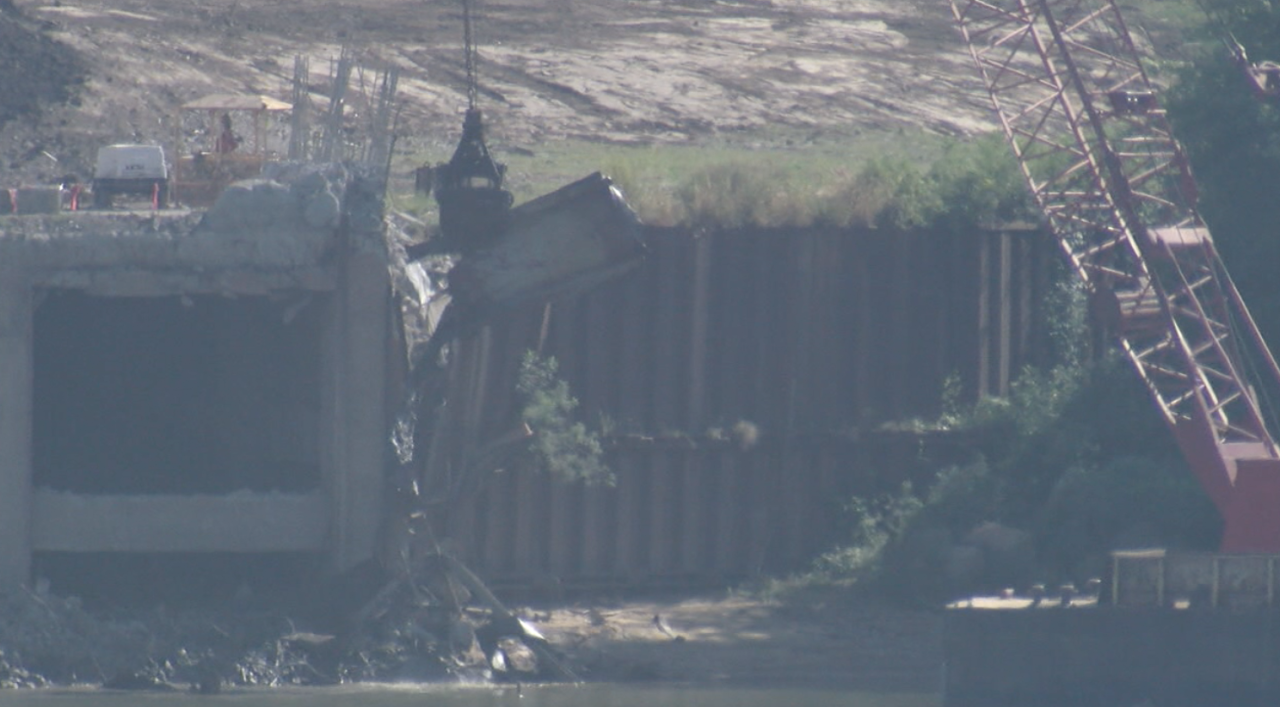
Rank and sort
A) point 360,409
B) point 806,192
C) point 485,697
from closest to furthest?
point 485,697
point 360,409
point 806,192

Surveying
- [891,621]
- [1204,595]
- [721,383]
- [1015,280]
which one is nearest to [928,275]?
[1015,280]

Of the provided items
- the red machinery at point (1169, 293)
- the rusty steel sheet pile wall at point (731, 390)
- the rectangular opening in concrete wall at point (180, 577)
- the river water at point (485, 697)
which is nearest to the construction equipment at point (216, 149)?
the rusty steel sheet pile wall at point (731, 390)

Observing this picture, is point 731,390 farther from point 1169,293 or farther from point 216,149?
point 216,149

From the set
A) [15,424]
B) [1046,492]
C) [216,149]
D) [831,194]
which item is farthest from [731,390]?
[216,149]

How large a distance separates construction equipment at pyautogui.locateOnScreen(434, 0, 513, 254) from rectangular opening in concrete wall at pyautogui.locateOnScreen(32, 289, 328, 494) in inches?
157

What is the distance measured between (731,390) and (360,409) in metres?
5.61

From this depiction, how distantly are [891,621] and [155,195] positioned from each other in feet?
41.8

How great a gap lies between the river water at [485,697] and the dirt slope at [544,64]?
695 inches

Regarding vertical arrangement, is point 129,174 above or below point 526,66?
below

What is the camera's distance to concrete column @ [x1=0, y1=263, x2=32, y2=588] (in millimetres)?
22297

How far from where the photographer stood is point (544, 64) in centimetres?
4566

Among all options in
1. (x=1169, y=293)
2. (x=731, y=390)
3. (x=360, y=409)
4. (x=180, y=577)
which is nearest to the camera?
(x=360, y=409)

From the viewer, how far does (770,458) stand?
2653 centimetres

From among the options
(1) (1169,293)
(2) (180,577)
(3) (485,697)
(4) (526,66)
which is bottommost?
Answer: (3) (485,697)
